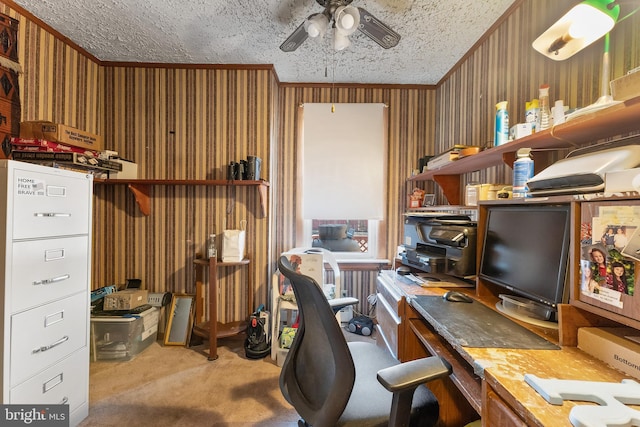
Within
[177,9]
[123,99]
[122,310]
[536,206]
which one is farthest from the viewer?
[123,99]

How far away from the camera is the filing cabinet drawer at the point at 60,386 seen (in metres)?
1.27

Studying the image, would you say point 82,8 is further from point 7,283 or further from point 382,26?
point 382,26

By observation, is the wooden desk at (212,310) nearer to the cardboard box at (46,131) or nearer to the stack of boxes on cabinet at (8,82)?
the cardboard box at (46,131)

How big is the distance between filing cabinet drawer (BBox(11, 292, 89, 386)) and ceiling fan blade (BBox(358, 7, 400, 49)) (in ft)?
7.44

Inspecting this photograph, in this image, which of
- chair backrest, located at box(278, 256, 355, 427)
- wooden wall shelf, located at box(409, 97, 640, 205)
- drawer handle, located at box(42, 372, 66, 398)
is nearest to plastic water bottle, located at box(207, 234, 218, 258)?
drawer handle, located at box(42, 372, 66, 398)

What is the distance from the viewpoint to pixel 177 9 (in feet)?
5.80

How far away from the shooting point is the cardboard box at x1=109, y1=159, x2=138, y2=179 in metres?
2.27

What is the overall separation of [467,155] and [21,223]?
2391 mm

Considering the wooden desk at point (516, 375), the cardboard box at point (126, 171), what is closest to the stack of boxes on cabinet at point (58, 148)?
the cardboard box at point (126, 171)

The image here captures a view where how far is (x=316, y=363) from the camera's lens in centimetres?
100

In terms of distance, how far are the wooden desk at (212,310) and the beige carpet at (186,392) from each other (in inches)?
6.6

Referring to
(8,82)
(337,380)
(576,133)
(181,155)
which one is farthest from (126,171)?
(576,133)

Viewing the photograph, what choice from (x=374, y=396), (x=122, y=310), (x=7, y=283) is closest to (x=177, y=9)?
(x=7, y=283)

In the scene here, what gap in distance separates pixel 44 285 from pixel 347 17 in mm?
2074
